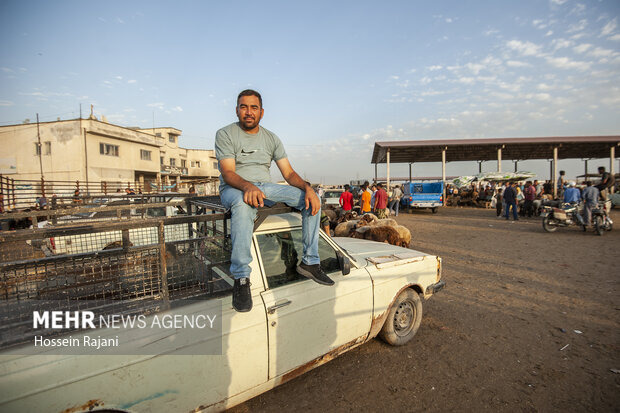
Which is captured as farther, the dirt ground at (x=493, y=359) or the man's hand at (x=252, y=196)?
A: the dirt ground at (x=493, y=359)

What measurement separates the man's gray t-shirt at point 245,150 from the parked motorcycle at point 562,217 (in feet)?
39.6

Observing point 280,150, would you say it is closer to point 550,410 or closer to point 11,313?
point 11,313

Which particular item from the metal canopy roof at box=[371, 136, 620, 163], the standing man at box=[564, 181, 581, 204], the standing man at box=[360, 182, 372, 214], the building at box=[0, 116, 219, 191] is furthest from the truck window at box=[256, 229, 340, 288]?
the metal canopy roof at box=[371, 136, 620, 163]

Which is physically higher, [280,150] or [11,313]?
[280,150]

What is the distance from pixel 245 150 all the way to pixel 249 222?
2.38 ft

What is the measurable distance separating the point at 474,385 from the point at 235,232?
2.60m

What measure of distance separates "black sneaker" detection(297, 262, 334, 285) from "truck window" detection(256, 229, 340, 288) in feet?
0.29

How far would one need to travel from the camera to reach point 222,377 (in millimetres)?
1947

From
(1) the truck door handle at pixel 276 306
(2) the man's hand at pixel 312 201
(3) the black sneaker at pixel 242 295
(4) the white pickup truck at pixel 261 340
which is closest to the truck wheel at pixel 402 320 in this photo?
(4) the white pickup truck at pixel 261 340

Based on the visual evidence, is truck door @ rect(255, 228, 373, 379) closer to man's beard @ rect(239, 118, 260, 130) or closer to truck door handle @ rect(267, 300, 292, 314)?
truck door handle @ rect(267, 300, 292, 314)

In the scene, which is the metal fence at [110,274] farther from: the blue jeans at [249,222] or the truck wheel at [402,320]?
the truck wheel at [402,320]

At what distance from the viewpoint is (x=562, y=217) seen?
33.3 ft

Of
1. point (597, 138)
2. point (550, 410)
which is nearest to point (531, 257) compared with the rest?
point (550, 410)

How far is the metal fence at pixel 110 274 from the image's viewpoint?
5.45 ft
